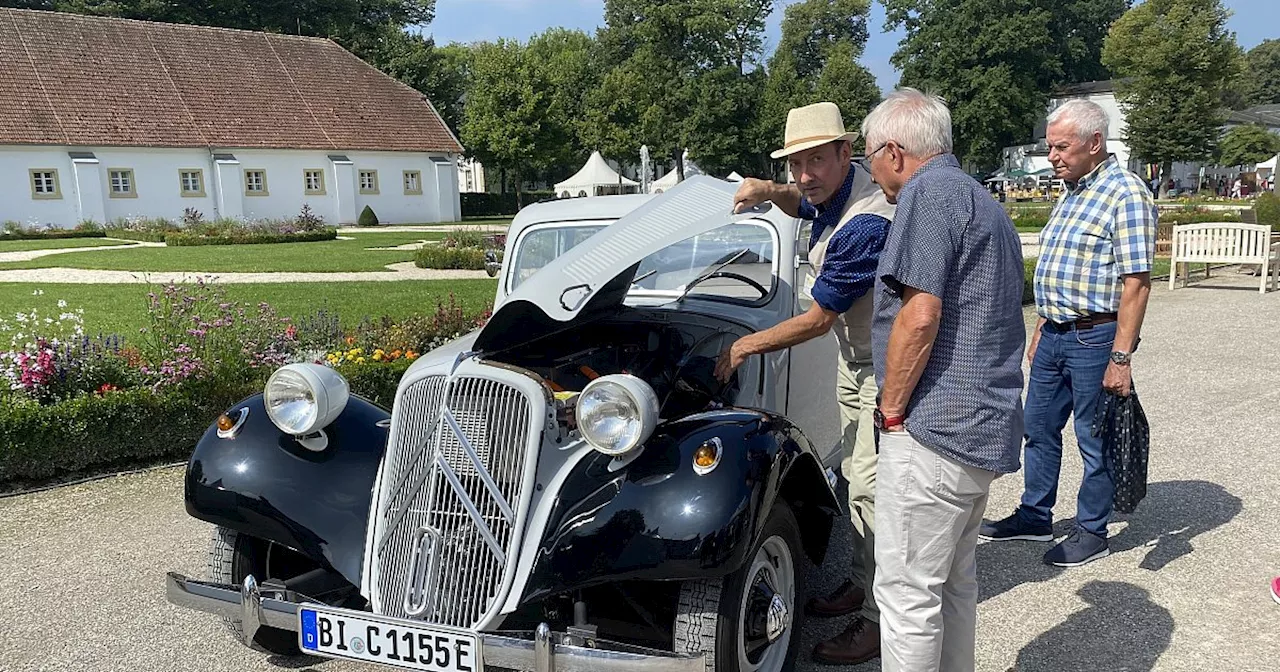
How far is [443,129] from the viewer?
40.2 meters

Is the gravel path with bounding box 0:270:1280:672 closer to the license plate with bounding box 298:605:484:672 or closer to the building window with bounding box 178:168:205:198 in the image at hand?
the license plate with bounding box 298:605:484:672

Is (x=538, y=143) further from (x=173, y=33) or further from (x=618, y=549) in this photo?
(x=618, y=549)

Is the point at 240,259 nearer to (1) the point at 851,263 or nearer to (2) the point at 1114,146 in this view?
(1) the point at 851,263

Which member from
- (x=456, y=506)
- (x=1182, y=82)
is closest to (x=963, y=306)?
(x=456, y=506)

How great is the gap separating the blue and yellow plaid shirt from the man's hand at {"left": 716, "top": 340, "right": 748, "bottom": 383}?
1783mm

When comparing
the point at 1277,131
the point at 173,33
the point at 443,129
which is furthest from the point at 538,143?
the point at 1277,131

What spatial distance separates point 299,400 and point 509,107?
139 ft

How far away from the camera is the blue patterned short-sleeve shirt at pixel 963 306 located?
2420mm

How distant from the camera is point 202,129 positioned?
112 ft

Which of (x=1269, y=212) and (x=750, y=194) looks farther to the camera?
(x=1269, y=212)

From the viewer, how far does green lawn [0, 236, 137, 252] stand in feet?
80.0

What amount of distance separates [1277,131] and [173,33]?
69.2 metres

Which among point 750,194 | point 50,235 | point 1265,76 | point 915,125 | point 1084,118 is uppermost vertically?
point 1265,76

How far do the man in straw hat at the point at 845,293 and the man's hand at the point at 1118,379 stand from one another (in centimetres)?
124
